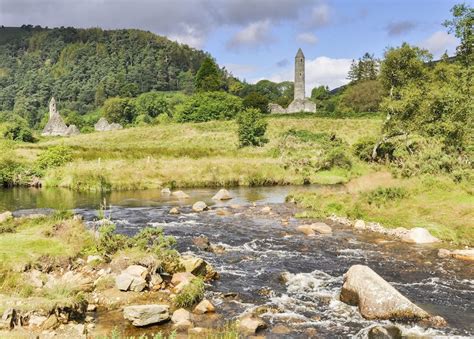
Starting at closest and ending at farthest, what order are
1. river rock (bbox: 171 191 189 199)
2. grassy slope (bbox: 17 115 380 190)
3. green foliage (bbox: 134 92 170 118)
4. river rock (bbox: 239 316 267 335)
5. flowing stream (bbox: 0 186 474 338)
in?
1. river rock (bbox: 239 316 267 335)
2. flowing stream (bbox: 0 186 474 338)
3. river rock (bbox: 171 191 189 199)
4. grassy slope (bbox: 17 115 380 190)
5. green foliage (bbox: 134 92 170 118)

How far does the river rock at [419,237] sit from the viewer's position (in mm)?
20891

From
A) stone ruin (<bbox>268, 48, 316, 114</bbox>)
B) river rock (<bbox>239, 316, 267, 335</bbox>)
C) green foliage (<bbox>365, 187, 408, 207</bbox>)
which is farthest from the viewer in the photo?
stone ruin (<bbox>268, 48, 316, 114</bbox>)

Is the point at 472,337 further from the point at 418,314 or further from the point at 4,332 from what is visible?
the point at 4,332

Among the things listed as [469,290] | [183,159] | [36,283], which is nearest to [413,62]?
[183,159]

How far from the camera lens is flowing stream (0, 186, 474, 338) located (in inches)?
504

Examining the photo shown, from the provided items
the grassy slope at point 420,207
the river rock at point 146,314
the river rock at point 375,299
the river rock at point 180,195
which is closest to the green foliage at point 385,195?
the grassy slope at point 420,207

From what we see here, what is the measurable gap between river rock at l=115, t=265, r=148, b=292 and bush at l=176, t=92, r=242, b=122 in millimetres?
84756

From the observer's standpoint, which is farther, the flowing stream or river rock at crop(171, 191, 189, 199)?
river rock at crop(171, 191, 189, 199)

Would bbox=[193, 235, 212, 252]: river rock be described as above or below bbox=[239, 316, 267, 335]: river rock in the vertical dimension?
above

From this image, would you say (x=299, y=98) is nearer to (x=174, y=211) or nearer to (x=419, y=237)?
(x=174, y=211)

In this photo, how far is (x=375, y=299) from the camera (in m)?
13.0

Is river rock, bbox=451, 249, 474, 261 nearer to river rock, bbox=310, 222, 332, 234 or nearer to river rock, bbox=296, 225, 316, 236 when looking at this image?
river rock, bbox=310, 222, 332, 234

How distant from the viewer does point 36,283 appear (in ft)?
45.8

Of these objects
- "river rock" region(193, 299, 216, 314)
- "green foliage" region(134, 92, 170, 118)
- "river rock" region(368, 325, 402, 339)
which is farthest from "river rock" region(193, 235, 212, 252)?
"green foliage" region(134, 92, 170, 118)
